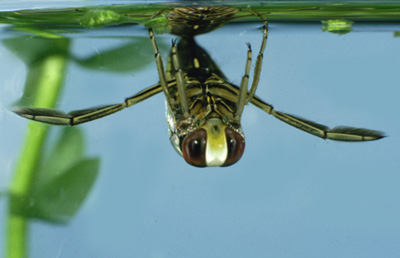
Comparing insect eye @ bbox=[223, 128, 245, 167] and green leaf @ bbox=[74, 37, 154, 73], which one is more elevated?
green leaf @ bbox=[74, 37, 154, 73]

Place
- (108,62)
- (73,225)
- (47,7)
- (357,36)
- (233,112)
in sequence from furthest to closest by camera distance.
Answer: (357,36) → (73,225) → (108,62) → (47,7) → (233,112)

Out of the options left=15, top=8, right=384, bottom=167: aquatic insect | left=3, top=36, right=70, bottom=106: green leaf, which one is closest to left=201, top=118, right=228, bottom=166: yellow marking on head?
left=15, top=8, right=384, bottom=167: aquatic insect

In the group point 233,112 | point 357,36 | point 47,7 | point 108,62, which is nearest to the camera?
point 233,112

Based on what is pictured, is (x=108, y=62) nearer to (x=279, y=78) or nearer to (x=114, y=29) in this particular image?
(x=114, y=29)

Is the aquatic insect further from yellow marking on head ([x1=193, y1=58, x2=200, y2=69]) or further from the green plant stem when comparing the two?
the green plant stem

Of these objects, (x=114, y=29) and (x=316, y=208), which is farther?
(x=316, y=208)

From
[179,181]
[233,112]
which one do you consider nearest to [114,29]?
[179,181]

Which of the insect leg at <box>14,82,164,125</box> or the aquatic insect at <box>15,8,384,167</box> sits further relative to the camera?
the insect leg at <box>14,82,164,125</box>

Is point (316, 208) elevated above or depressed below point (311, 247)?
above
